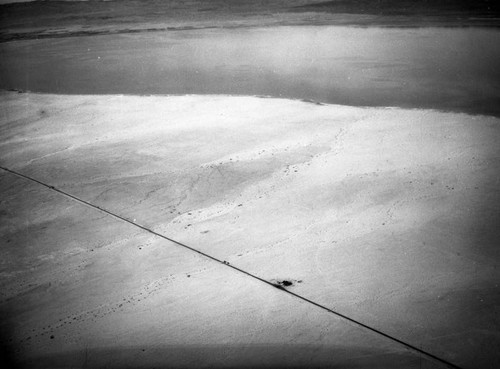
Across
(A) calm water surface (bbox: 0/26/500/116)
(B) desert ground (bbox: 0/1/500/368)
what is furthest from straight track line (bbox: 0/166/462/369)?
(A) calm water surface (bbox: 0/26/500/116)

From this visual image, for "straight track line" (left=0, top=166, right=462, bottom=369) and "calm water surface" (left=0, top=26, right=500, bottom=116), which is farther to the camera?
"calm water surface" (left=0, top=26, right=500, bottom=116)

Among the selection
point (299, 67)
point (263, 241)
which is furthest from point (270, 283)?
point (299, 67)

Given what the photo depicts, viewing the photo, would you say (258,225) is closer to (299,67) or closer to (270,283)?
(270,283)

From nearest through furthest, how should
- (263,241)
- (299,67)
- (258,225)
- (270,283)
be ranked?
(270,283) → (263,241) → (258,225) → (299,67)

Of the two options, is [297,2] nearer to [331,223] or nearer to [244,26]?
[244,26]

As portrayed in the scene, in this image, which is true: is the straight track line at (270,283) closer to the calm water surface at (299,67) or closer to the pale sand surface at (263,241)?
the pale sand surface at (263,241)

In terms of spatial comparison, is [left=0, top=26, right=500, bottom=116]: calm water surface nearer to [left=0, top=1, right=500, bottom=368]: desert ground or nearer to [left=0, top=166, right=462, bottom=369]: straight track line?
[left=0, top=1, right=500, bottom=368]: desert ground

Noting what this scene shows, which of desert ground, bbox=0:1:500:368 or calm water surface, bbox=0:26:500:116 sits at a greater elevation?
calm water surface, bbox=0:26:500:116
